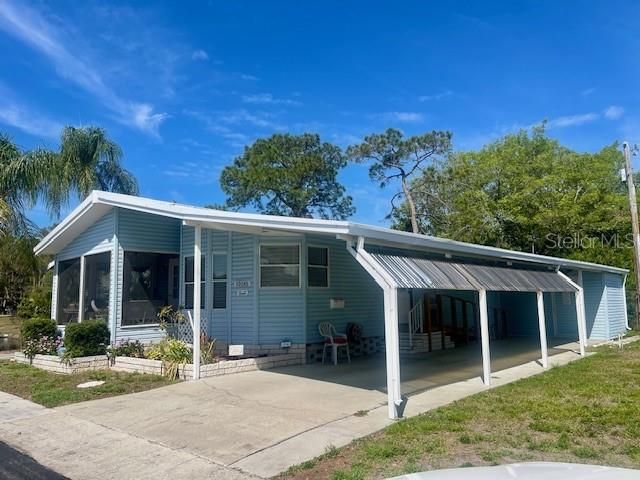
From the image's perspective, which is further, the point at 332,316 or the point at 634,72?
the point at 634,72

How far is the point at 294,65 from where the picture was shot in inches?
690

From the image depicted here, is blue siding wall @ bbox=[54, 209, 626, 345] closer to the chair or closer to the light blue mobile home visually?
the light blue mobile home

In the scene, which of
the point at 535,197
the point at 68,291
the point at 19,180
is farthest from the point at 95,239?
the point at 535,197

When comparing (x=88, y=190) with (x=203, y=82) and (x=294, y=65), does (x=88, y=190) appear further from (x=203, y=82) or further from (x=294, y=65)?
(x=294, y=65)

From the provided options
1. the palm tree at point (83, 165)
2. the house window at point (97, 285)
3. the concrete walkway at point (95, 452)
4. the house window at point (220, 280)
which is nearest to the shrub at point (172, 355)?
the house window at point (220, 280)

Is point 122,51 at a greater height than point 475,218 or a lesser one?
greater

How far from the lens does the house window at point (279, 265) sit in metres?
11.1

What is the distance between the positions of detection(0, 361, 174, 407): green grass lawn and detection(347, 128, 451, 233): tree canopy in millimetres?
20169

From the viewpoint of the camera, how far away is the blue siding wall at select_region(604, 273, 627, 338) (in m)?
16.8

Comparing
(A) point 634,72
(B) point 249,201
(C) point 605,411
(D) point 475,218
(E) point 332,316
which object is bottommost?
(C) point 605,411

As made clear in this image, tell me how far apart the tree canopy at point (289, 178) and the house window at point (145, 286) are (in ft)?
50.4

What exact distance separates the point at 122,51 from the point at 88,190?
298 inches

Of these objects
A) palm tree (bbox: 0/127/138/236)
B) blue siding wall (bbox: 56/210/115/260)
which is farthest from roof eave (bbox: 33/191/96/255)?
palm tree (bbox: 0/127/138/236)

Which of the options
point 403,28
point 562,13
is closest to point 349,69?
point 403,28
